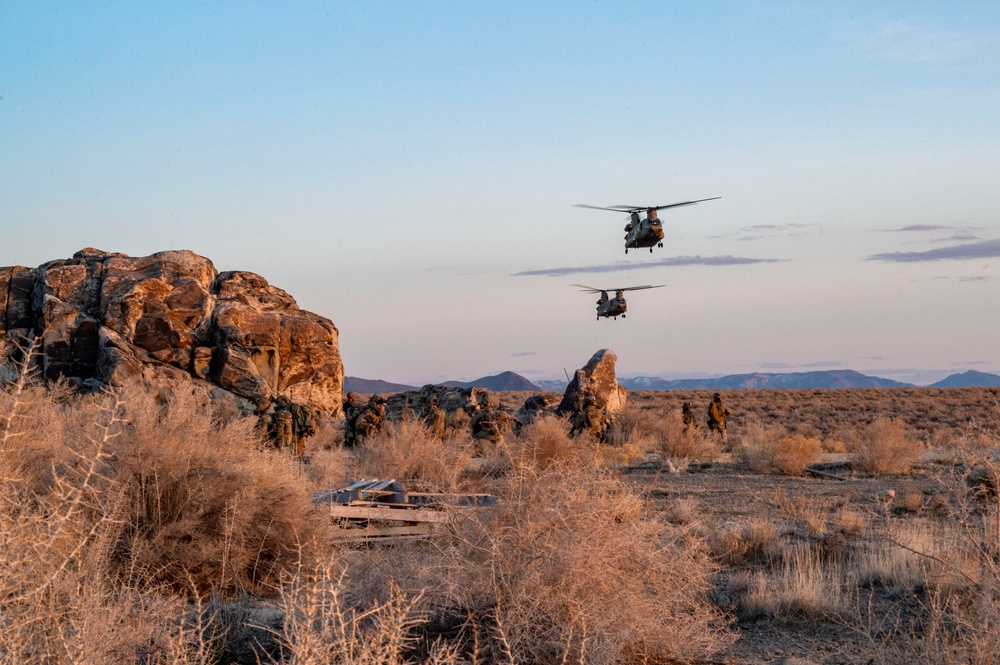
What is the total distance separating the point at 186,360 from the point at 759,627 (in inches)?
1020

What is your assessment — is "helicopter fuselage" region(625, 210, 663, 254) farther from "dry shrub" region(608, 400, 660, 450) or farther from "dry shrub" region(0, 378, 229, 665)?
"dry shrub" region(0, 378, 229, 665)

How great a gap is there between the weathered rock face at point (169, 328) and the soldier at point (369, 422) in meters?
6.28

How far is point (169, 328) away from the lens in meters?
31.6

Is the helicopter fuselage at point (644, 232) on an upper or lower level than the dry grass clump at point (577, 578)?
upper

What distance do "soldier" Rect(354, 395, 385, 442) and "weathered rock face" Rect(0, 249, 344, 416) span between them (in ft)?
20.6

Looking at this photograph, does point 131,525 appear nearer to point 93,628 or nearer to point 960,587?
point 93,628

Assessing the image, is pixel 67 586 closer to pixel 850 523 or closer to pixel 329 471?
pixel 329 471

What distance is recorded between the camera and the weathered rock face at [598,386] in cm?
3238

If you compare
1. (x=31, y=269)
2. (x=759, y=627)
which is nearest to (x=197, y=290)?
(x=31, y=269)

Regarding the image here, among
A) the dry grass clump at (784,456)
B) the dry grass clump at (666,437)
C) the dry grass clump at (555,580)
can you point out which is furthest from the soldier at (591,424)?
the dry grass clump at (555,580)

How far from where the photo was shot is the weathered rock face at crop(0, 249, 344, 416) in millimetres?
30797

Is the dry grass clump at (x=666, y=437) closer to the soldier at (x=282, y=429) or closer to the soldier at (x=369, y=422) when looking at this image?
the soldier at (x=369, y=422)

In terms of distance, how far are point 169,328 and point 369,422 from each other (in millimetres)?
11981

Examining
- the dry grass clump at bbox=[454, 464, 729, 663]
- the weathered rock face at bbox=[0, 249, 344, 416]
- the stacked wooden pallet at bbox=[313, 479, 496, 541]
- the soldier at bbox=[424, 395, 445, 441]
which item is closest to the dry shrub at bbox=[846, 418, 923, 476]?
the soldier at bbox=[424, 395, 445, 441]
